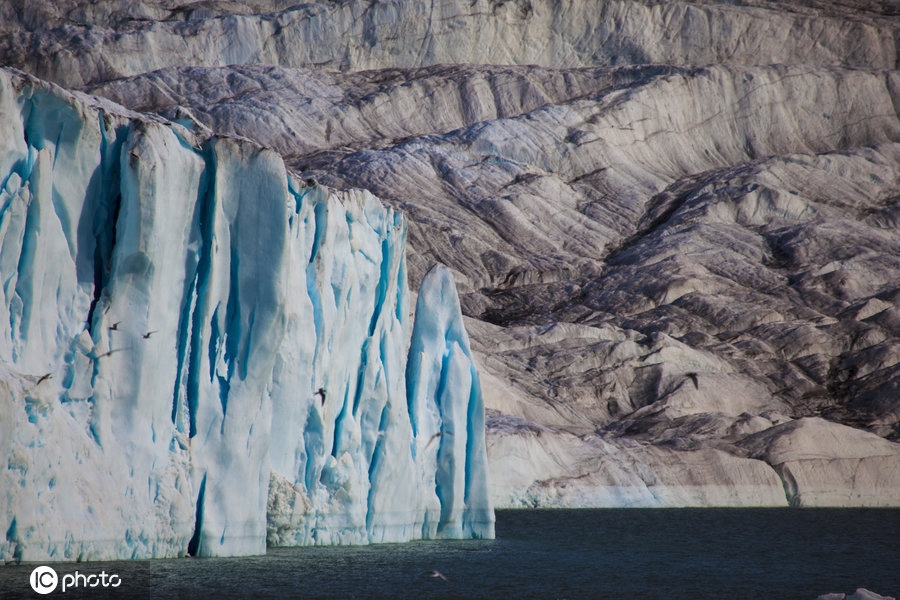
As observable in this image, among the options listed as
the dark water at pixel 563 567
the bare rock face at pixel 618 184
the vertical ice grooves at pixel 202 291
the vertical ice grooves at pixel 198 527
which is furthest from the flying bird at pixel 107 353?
the bare rock face at pixel 618 184

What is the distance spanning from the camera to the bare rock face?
47.1m

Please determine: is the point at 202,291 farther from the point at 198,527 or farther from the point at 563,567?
the point at 563,567

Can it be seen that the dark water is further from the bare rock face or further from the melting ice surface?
the bare rock face

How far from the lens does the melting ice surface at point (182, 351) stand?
56.9 ft

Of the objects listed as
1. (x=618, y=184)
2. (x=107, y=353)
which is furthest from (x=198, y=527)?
(x=618, y=184)

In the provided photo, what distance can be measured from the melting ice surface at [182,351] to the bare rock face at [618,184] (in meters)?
17.2

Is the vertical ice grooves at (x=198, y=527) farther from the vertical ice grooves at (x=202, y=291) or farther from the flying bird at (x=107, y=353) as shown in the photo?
the flying bird at (x=107, y=353)

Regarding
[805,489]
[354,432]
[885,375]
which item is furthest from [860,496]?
[354,432]

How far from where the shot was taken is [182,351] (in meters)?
19.6

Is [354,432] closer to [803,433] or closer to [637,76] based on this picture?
[803,433]

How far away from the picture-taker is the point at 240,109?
8344cm

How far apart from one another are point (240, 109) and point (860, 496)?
52.3 metres

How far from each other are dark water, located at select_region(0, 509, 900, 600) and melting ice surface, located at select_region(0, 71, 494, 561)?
708mm

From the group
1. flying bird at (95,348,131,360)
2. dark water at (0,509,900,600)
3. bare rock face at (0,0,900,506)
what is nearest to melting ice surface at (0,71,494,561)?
flying bird at (95,348,131,360)
